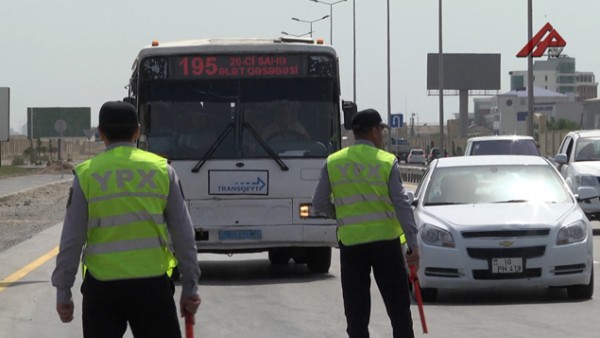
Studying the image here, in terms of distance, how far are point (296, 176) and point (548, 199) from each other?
3.32m

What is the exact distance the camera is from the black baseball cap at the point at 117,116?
734 centimetres

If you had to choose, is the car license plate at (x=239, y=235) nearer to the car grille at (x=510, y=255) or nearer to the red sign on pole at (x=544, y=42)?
the car grille at (x=510, y=255)

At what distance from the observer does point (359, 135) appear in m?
9.91

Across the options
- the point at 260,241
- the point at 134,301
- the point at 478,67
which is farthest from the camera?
the point at 478,67

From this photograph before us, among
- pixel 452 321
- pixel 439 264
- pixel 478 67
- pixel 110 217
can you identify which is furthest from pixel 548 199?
pixel 478 67

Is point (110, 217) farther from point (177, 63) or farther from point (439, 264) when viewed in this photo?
point (177, 63)

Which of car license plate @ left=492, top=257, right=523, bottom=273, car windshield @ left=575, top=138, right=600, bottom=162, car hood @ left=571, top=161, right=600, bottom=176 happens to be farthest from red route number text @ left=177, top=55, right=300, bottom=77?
car windshield @ left=575, top=138, right=600, bottom=162

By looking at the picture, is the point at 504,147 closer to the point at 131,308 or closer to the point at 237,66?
the point at 237,66

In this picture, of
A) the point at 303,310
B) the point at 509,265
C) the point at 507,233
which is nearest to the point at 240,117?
the point at 303,310

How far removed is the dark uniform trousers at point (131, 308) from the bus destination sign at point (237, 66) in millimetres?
11243

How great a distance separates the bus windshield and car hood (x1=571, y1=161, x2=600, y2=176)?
34.7ft

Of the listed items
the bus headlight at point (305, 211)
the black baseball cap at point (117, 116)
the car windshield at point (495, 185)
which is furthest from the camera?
the bus headlight at point (305, 211)

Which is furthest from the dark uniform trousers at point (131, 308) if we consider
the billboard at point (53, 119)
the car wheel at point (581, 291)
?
the billboard at point (53, 119)

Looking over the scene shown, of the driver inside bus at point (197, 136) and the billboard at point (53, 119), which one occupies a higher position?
the driver inside bus at point (197, 136)
